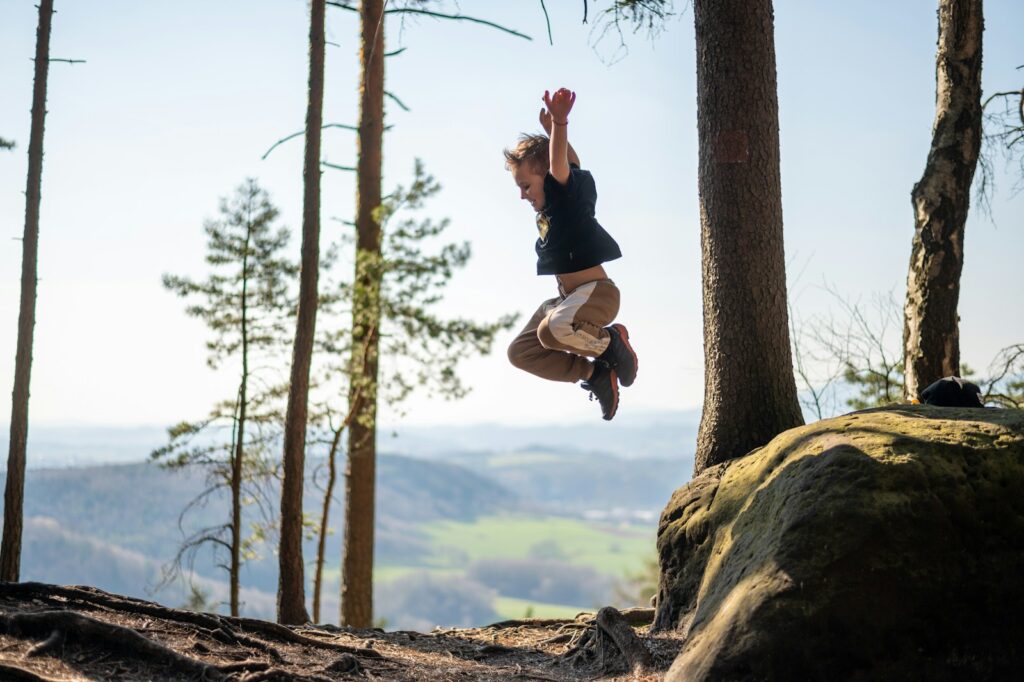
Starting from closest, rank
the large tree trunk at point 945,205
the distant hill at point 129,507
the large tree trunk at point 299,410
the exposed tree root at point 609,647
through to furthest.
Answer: the exposed tree root at point 609,647 → the large tree trunk at point 945,205 → the large tree trunk at point 299,410 → the distant hill at point 129,507

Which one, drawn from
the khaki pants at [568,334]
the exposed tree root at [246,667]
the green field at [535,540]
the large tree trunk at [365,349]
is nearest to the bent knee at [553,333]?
the khaki pants at [568,334]

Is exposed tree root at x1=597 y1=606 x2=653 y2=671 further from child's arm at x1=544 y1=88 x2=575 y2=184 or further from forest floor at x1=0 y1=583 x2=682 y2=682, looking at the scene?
child's arm at x1=544 y1=88 x2=575 y2=184

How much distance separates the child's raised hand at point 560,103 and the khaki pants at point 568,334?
3.48ft

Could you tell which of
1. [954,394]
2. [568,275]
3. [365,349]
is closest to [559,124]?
[568,275]

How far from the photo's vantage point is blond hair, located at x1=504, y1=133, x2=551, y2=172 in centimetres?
525

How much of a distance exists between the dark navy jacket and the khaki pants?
18 centimetres

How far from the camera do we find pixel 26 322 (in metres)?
7.97

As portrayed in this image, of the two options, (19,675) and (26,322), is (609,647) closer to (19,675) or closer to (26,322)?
(19,675)

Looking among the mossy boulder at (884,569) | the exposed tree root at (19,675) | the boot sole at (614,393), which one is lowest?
the exposed tree root at (19,675)

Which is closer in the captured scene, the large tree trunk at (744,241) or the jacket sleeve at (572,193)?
the jacket sleeve at (572,193)

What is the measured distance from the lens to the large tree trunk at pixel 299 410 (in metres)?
8.38

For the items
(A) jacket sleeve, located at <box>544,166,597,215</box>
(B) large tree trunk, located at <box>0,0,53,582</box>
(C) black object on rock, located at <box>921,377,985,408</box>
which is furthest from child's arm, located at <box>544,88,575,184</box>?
(B) large tree trunk, located at <box>0,0,53,582</box>

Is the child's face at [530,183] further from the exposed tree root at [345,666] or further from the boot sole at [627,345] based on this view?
the exposed tree root at [345,666]

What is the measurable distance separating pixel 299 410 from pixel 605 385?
11.5ft
